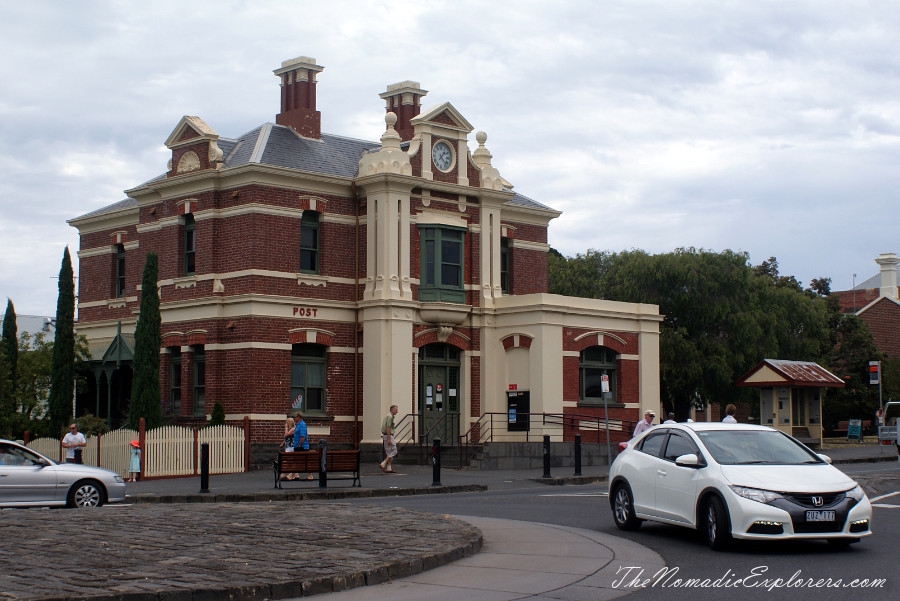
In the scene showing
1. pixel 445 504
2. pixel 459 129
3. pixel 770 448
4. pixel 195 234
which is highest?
pixel 459 129

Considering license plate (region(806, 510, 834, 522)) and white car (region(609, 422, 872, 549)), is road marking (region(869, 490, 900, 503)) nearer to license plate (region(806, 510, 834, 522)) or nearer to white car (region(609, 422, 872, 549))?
white car (region(609, 422, 872, 549))

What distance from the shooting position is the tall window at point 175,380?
36.8 m

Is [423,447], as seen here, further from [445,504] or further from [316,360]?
[445,504]

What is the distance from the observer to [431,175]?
36.9 m

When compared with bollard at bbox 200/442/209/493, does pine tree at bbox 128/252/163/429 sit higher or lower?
higher

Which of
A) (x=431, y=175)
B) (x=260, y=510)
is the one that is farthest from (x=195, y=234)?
(x=260, y=510)

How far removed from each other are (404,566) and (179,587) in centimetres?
267

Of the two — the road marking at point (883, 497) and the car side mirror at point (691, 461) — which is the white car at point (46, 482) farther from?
the road marking at point (883, 497)

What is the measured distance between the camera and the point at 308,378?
35656mm

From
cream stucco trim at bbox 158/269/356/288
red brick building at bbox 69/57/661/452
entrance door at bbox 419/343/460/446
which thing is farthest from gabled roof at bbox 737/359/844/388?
cream stucco trim at bbox 158/269/356/288

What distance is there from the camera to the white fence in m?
30.7

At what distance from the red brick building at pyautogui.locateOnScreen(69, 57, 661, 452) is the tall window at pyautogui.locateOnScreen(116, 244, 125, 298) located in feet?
4.07

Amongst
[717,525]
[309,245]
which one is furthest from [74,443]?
[717,525]

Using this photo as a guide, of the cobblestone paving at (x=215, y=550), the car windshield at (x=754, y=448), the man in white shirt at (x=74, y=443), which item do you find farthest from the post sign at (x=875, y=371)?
the car windshield at (x=754, y=448)
